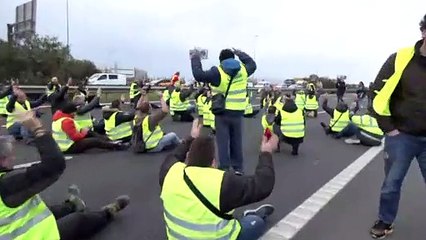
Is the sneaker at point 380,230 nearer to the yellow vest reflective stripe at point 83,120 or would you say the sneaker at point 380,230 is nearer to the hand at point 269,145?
the hand at point 269,145

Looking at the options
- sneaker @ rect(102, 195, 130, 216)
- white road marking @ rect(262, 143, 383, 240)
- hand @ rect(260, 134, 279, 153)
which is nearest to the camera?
hand @ rect(260, 134, 279, 153)

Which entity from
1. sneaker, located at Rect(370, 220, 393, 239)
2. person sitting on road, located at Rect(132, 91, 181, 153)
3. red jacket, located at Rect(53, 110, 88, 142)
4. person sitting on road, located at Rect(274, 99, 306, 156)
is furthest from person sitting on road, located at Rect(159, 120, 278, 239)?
person sitting on road, located at Rect(274, 99, 306, 156)

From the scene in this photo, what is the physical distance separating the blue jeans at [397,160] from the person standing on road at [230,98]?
255 centimetres

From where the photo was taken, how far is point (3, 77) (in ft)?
144

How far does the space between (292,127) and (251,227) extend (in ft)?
22.4

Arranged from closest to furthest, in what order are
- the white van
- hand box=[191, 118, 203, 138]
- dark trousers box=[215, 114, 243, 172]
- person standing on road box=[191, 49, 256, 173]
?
hand box=[191, 118, 203, 138] < person standing on road box=[191, 49, 256, 173] < dark trousers box=[215, 114, 243, 172] < the white van

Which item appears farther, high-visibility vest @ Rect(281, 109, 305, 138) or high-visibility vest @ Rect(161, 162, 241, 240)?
high-visibility vest @ Rect(281, 109, 305, 138)

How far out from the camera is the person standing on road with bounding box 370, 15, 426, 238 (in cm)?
482

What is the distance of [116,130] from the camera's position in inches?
479

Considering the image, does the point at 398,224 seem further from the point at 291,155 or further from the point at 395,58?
the point at 291,155

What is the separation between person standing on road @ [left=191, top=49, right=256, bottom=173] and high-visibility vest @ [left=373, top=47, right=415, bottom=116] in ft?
8.31

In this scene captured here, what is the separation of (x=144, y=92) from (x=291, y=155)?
139 inches

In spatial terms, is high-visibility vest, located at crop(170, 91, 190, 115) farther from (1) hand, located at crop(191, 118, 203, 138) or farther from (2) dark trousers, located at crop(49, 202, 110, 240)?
(1) hand, located at crop(191, 118, 203, 138)

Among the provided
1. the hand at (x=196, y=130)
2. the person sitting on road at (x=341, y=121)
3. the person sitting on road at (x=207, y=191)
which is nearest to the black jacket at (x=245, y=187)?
the person sitting on road at (x=207, y=191)
